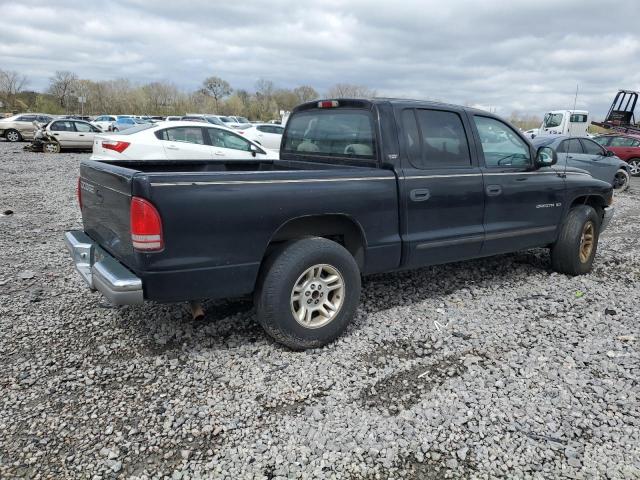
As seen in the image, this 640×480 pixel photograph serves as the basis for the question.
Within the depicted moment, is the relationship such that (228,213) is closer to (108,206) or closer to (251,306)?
(108,206)

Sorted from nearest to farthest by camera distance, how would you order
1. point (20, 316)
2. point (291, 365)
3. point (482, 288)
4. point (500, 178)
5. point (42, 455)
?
point (42, 455) < point (291, 365) < point (20, 316) < point (500, 178) < point (482, 288)

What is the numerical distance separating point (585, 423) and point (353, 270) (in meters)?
1.80

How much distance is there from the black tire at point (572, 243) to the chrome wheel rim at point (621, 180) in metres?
9.95

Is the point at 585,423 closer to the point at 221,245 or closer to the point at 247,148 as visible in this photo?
the point at 221,245

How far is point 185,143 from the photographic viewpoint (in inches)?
422

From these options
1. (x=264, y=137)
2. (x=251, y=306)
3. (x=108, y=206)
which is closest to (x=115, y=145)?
(x=251, y=306)

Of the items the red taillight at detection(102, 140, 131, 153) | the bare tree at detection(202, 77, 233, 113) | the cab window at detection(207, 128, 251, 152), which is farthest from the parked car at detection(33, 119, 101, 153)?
the bare tree at detection(202, 77, 233, 113)

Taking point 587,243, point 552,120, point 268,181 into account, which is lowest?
point 587,243

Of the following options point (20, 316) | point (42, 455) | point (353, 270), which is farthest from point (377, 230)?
point (20, 316)

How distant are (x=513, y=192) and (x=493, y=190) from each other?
31 cm

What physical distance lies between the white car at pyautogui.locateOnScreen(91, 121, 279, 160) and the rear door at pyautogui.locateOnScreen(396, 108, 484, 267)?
6153 mm

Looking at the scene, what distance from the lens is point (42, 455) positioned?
258 centimetres

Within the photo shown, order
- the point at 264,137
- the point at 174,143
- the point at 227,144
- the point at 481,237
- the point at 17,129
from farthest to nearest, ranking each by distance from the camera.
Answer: the point at 17,129, the point at 264,137, the point at 227,144, the point at 174,143, the point at 481,237

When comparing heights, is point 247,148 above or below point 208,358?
above
